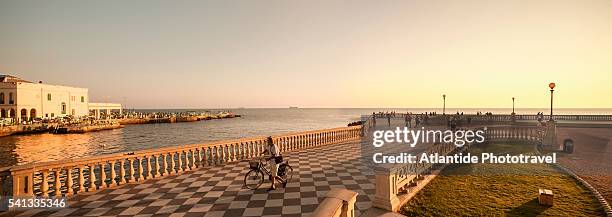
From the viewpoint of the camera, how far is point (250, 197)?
28.1 feet

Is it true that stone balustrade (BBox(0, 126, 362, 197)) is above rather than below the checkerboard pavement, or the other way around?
above

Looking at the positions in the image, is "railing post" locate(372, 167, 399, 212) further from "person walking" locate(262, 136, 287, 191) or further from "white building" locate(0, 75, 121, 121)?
"white building" locate(0, 75, 121, 121)

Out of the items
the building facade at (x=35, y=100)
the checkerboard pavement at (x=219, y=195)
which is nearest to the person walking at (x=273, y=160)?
the checkerboard pavement at (x=219, y=195)

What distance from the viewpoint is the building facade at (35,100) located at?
215ft

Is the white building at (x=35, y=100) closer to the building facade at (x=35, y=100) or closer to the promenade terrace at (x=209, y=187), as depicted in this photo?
the building facade at (x=35, y=100)

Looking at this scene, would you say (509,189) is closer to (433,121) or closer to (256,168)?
(256,168)

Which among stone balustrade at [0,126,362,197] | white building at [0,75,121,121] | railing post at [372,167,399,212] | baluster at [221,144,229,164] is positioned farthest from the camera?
white building at [0,75,121,121]

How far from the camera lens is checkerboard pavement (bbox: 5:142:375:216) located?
7.39m

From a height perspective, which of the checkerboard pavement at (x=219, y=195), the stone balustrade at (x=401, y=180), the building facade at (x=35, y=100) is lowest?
the checkerboard pavement at (x=219, y=195)

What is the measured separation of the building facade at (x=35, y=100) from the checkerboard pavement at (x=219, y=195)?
270ft

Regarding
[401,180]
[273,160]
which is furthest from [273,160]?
[401,180]

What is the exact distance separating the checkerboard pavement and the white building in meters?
82.9

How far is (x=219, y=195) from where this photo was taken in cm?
873

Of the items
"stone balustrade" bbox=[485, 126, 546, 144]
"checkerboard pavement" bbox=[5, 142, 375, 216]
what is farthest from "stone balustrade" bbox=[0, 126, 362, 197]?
"stone balustrade" bbox=[485, 126, 546, 144]
